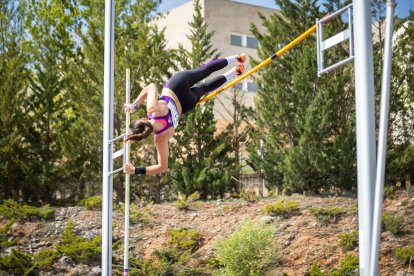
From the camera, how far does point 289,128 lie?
10.5 meters

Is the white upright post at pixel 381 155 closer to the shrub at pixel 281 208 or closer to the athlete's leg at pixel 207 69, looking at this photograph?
the athlete's leg at pixel 207 69

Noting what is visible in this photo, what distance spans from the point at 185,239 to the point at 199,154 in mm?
2543

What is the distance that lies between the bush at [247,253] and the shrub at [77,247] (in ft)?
6.14

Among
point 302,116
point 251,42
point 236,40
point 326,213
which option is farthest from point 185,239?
point 251,42

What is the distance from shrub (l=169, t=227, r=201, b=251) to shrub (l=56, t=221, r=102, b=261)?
1.08 m

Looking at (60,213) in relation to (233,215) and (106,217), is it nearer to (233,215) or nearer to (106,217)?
(233,215)

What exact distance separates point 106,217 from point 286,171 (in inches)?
193

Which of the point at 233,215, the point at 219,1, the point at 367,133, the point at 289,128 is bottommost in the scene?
the point at 233,215

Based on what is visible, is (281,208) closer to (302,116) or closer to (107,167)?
(302,116)

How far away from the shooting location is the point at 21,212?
31.6 ft

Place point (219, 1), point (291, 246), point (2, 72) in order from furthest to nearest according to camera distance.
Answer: point (219, 1)
point (2, 72)
point (291, 246)

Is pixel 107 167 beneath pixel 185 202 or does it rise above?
above

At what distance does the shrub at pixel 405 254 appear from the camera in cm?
761

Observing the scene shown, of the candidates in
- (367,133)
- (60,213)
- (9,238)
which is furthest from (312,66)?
(367,133)
